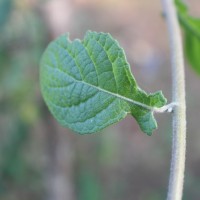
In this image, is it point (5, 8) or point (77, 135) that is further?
point (77, 135)

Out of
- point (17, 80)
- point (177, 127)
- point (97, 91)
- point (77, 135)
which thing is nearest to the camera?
point (177, 127)

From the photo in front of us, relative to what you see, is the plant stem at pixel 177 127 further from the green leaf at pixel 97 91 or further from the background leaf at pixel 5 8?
the background leaf at pixel 5 8

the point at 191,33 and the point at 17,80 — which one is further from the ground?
the point at 17,80

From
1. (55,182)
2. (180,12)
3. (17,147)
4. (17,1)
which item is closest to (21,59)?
(17,1)

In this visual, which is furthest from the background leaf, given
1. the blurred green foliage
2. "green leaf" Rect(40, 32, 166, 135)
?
"green leaf" Rect(40, 32, 166, 135)

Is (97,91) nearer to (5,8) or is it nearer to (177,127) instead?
(177,127)

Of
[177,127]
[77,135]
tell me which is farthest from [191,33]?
[77,135]

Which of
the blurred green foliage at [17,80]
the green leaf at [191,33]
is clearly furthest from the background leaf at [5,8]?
the green leaf at [191,33]
